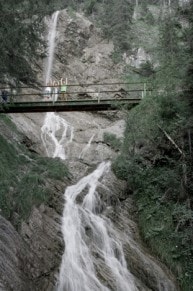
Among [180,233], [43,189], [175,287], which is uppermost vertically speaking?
[43,189]

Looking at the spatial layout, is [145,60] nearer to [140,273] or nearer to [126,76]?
[126,76]

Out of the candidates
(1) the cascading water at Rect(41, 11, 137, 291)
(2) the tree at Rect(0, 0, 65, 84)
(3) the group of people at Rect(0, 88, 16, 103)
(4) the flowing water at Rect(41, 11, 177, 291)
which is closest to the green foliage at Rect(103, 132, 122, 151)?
(1) the cascading water at Rect(41, 11, 137, 291)

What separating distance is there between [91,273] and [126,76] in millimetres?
26734

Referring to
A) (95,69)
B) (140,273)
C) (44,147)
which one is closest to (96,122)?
(44,147)

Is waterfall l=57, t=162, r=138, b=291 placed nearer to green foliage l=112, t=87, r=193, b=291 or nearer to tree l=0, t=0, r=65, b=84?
green foliage l=112, t=87, r=193, b=291

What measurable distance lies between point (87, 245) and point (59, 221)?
4.57 ft

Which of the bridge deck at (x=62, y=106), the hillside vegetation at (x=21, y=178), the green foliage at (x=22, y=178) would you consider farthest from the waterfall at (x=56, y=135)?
the bridge deck at (x=62, y=106)

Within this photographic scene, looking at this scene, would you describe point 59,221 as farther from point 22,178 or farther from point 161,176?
point 161,176

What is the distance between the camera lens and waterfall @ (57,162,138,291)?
11820 millimetres

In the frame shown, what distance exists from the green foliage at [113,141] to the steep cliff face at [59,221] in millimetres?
252

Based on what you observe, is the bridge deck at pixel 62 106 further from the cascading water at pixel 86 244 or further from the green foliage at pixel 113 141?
the green foliage at pixel 113 141

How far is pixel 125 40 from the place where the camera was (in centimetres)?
4072

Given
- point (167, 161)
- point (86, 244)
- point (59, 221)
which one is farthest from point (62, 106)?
point (86, 244)

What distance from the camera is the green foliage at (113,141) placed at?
77.3 ft
